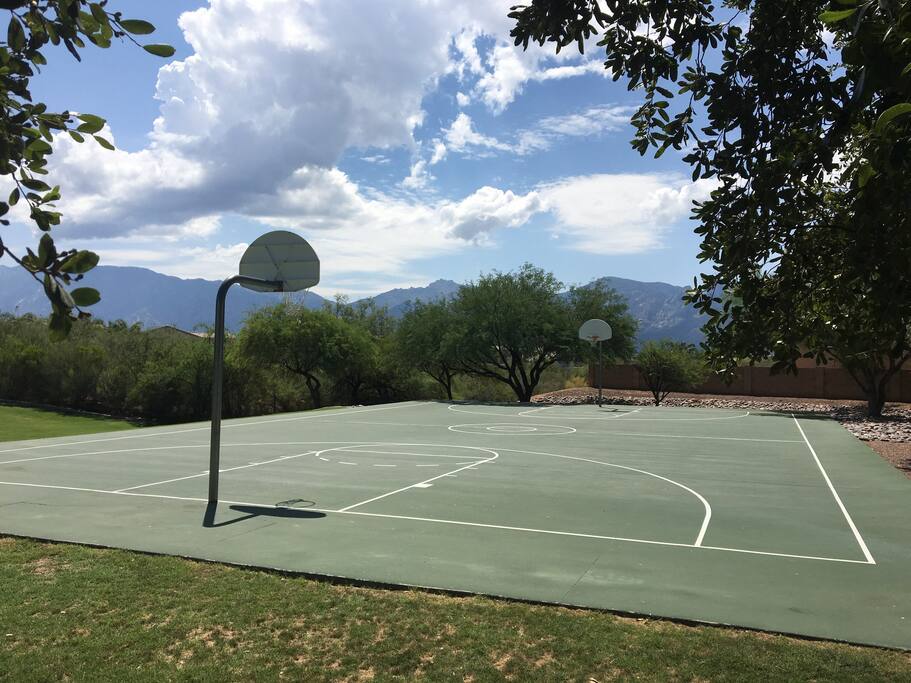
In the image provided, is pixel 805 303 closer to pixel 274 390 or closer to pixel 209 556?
pixel 209 556

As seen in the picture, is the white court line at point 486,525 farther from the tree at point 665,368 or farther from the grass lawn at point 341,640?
the tree at point 665,368

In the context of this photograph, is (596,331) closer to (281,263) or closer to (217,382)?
(281,263)

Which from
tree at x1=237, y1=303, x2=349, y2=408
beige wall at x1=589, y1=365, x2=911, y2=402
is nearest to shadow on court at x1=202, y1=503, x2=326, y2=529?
beige wall at x1=589, y1=365, x2=911, y2=402

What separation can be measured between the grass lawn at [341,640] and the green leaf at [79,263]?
131 inches

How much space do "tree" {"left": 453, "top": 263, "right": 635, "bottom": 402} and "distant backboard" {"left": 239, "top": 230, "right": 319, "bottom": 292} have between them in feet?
85.2

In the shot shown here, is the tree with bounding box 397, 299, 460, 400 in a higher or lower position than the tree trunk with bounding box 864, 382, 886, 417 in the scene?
higher

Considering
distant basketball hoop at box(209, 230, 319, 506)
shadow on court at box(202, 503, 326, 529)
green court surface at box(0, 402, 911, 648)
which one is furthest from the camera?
distant basketball hoop at box(209, 230, 319, 506)

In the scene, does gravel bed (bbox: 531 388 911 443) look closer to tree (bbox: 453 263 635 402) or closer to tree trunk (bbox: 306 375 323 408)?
tree (bbox: 453 263 635 402)

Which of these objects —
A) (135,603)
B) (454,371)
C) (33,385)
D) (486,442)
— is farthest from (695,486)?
(33,385)

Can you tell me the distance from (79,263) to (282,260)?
864 cm

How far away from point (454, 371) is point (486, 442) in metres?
26.2

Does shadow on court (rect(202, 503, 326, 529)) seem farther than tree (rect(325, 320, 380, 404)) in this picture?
No

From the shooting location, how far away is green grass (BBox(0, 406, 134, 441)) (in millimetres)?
37156

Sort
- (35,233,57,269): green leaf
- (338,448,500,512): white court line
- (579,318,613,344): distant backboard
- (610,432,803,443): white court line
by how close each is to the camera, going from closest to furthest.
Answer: (35,233,57,269): green leaf, (338,448,500,512): white court line, (610,432,803,443): white court line, (579,318,613,344): distant backboard
